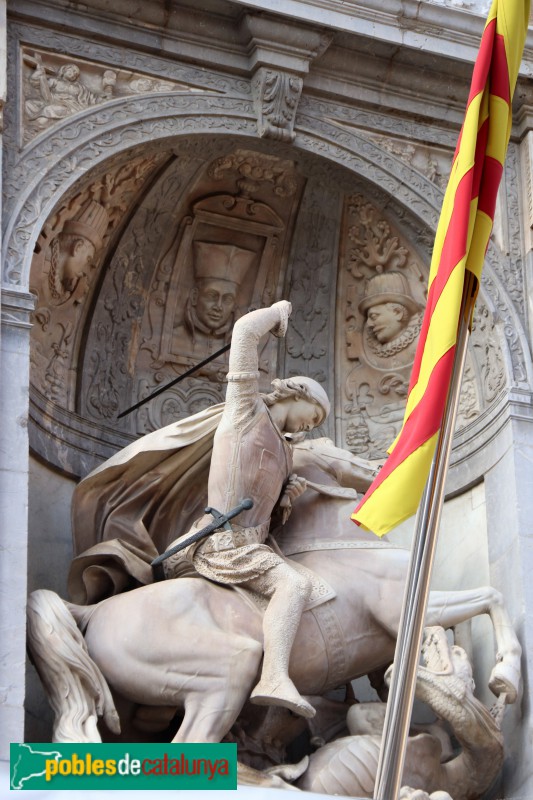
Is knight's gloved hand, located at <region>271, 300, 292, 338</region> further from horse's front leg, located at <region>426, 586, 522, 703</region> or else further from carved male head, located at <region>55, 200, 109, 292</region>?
horse's front leg, located at <region>426, 586, 522, 703</region>

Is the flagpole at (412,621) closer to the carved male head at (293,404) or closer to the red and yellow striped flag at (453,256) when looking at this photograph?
the red and yellow striped flag at (453,256)

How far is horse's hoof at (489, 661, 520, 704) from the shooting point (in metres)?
10.5

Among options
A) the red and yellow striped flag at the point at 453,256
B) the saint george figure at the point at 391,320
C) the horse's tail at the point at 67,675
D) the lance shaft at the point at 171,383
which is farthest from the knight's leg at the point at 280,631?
the saint george figure at the point at 391,320

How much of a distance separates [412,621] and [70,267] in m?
3.51

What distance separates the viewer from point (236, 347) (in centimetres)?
1061

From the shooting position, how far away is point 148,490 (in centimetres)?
1094

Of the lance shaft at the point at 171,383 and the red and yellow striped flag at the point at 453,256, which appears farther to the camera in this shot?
the lance shaft at the point at 171,383

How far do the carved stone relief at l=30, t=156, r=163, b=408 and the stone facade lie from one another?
1cm

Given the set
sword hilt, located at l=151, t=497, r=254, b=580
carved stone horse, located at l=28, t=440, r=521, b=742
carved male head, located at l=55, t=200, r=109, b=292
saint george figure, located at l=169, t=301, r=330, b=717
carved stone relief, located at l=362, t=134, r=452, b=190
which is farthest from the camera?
carved stone relief, located at l=362, t=134, r=452, b=190

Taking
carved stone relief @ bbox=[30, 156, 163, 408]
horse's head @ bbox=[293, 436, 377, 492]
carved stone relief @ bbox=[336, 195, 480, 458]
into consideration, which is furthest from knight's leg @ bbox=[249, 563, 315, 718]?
carved stone relief @ bbox=[336, 195, 480, 458]

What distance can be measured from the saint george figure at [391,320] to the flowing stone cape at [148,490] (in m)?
1.67

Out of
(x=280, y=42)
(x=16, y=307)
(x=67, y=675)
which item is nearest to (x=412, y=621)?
(x=67, y=675)

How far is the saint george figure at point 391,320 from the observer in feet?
40.1

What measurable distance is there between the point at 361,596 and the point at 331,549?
1.21 feet
